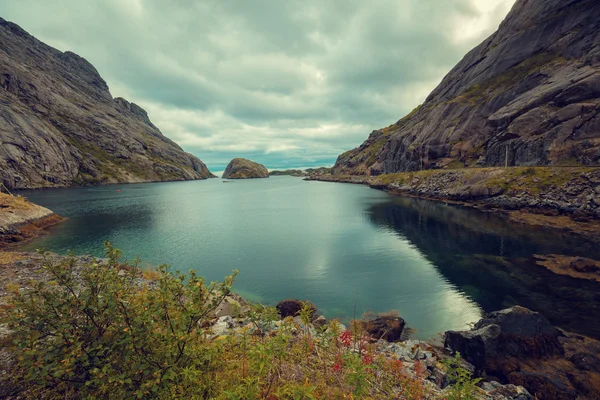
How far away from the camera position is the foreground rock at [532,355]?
1262 centimetres

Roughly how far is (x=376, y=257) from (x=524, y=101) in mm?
94222

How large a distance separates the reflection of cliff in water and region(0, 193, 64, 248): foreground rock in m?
59.2

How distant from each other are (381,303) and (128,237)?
42.5m

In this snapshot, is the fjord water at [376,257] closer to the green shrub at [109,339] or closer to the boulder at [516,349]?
the boulder at [516,349]

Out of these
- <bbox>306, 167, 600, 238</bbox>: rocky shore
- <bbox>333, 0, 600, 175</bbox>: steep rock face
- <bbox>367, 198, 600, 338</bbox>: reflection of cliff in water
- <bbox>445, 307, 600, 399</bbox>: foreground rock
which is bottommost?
<bbox>367, 198, 600, 338</bbox>: reflection of cliff in water

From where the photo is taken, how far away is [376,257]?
35.7 metres

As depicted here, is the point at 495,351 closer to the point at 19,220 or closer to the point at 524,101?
the point at 19,220

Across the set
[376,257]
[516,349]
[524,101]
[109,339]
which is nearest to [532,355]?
[516,349]

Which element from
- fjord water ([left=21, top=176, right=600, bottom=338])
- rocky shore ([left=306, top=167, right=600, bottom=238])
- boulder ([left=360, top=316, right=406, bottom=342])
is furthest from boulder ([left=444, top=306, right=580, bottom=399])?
rocky shore ([left=306, top=167, right=600, bottom=238])

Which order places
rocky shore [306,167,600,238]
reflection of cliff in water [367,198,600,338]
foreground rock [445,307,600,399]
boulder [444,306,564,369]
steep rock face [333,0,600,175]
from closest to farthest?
foreground rock [445,307,600,399] < boulder [444,306,564,369] < reflection of cliff in water [367,198,600,338] < rocky shore [306,167,600,238] < steep rock face [333,0,600,175]

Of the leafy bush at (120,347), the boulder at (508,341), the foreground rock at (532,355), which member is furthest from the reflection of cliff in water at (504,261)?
the leafy bush at (120,347)

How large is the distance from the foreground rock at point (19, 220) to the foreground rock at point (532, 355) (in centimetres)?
5391

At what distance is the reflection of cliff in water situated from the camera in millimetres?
21297

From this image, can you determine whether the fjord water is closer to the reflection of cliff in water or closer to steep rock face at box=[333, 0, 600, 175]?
the reflection of cliff in water
